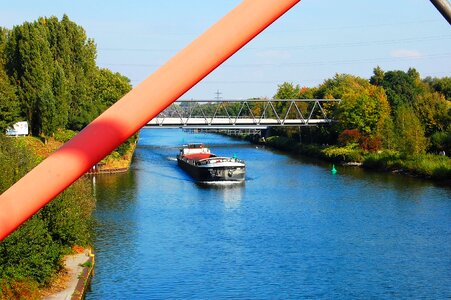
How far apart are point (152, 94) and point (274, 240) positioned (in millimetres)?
18229

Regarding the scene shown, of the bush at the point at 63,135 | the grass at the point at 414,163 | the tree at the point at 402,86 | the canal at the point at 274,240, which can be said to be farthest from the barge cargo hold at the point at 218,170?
the tree at the point at 402,86

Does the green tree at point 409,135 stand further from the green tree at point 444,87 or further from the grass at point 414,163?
the green tree at point 444,87

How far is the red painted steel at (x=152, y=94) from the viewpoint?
1.82 meters

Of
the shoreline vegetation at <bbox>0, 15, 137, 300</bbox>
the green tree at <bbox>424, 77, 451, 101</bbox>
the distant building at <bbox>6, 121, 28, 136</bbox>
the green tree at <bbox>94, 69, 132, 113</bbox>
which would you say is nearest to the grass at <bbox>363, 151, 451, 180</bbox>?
the shoreline vegetation at <bbox>0, 15, 137, 300</bbox>

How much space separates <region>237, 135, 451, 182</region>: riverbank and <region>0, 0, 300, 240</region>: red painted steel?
3243 cm

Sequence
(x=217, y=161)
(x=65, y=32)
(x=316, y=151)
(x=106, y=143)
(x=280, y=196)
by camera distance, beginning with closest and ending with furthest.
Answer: (x=106, y=143)
(x=280, y=196)
(x=217, y=161)
(x=65, y=32)
(x=316, y=151)

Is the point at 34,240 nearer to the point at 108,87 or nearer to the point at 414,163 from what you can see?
the point at 414,163

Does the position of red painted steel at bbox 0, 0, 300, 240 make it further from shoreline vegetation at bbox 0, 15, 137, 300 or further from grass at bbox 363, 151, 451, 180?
grass at bbox 363, 151, 451, 180

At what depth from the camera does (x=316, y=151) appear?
50438mm

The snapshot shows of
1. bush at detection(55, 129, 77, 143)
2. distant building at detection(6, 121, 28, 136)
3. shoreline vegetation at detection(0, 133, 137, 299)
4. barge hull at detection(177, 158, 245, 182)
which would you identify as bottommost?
barge hull at detection(177, 158, 245, 182)

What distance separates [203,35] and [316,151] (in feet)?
161

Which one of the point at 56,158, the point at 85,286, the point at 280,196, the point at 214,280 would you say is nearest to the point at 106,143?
the point at 56,158

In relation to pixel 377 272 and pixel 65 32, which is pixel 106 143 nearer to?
pixel 377 272

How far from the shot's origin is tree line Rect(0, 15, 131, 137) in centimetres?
3684
